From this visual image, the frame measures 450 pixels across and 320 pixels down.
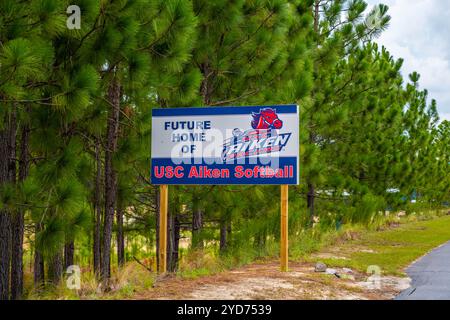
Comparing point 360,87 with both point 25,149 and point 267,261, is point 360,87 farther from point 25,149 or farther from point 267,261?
point 25,149

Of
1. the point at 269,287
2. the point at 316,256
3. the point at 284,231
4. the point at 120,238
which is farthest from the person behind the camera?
the point at 120,238

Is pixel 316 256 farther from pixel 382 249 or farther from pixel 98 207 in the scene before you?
pixel 98 207

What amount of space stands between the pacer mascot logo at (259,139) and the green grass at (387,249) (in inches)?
126

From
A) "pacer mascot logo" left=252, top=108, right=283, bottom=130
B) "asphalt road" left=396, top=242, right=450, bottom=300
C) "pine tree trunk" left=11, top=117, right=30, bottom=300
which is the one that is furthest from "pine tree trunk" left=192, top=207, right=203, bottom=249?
"asphalt road" left=396, top=242, right=450, bottom=300

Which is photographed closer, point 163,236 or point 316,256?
point 163,236

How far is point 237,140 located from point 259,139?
1.18 ft

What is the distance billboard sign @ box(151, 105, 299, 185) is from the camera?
1036cm

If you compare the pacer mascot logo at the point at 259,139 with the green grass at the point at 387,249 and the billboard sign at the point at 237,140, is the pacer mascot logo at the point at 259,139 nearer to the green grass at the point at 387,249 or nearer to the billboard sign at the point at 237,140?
the billboard sign at the point at 237,140

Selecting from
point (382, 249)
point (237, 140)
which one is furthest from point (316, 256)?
point (237, 140)

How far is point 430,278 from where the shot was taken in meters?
11.2

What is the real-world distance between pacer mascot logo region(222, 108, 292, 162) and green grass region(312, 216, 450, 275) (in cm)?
319
